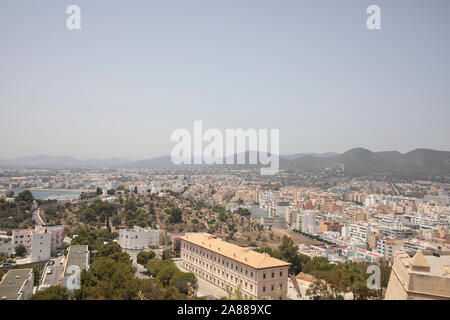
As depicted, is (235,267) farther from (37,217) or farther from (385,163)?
(385,163)

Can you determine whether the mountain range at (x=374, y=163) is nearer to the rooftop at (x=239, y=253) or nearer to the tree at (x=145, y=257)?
the tree at (x=145, y=257)

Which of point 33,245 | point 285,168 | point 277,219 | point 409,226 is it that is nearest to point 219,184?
point 285,168

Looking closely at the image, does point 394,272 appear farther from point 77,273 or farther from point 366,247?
point 366,247

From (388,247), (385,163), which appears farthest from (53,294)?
(385,163)

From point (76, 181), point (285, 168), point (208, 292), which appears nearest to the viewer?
point (208, 292)

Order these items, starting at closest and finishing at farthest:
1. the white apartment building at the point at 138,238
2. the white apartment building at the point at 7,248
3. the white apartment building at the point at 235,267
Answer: the white apartment building at the point at 235,267, the white apartment building at the point at 7,248, the white apartment building at the point at 138,238

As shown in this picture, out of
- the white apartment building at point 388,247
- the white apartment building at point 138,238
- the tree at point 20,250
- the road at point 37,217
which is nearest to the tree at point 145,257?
the white apartment building at point 138,238
